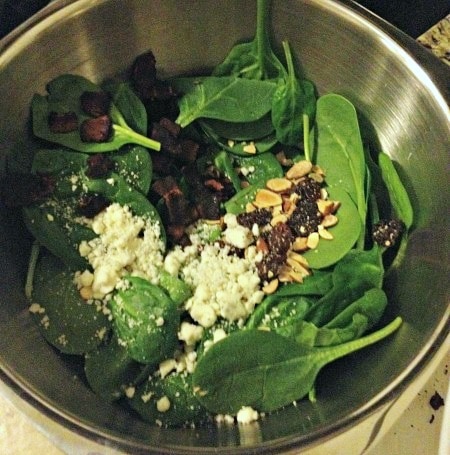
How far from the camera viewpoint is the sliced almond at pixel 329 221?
86 cm

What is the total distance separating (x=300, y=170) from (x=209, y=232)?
0.53 feet

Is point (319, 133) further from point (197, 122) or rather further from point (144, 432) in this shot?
point (144, 432)

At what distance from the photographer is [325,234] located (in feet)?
2.80

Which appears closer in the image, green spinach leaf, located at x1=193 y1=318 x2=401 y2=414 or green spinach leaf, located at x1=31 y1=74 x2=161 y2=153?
green spinach leaf, located at x1=193 y1=318 x2=401 y2=414

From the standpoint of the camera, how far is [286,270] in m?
0.83

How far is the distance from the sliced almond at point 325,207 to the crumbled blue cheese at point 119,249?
22 centimetres

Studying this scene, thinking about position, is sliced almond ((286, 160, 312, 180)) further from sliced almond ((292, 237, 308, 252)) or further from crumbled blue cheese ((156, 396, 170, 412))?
crumbled blue cheese ((156, 396, 170, 412))

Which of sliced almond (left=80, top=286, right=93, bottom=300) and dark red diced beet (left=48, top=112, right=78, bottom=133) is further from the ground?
dark red diced beet (left=48, top=112, right=78, bottom=133)

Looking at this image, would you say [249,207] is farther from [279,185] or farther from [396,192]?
[396,192]

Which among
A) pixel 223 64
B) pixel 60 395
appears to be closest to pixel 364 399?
pixel 60 395

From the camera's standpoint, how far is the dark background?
0.90 m

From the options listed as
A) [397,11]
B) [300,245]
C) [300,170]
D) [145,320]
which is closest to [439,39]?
[397,11]

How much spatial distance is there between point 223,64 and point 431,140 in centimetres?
32

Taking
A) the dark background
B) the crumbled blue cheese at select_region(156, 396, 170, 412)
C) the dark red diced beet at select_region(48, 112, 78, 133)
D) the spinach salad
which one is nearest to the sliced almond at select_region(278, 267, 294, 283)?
the spinach salad
